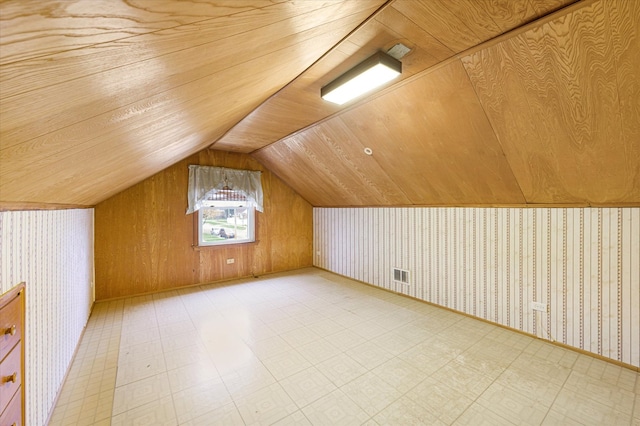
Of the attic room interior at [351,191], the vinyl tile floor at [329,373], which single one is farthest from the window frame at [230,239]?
the vinyl tile floor at [329,373]

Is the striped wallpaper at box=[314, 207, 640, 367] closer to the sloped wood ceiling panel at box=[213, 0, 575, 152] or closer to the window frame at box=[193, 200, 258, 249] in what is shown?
the sloped wood ceiling panel at box=[213, 0, 575, 152]

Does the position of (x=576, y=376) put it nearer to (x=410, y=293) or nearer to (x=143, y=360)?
(x=410, y=293)

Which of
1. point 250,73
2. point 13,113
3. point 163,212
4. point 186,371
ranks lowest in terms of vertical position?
point 186,371

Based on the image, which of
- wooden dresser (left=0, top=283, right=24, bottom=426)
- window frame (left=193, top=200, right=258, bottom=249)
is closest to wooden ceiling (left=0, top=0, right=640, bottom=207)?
wooden dresser (left=0, top=283, right=24, bottom=426)

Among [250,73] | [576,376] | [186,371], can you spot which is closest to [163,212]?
[186,371]

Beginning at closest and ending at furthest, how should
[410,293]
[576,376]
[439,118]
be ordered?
[576,376], [439,118], [410,293]

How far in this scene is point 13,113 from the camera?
682 mm

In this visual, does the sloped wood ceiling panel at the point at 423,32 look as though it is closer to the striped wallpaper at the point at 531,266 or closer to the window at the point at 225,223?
the striped wallpaper at the point at 531,266

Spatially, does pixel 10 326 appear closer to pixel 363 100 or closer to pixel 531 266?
pixel 363 100

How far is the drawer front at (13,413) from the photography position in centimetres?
113

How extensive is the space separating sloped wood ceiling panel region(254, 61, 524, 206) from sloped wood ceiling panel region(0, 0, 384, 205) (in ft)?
3.15

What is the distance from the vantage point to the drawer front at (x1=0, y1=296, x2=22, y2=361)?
1.14 m

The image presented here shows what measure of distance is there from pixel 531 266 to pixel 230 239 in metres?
4.56

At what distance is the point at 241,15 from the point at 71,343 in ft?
10.1
